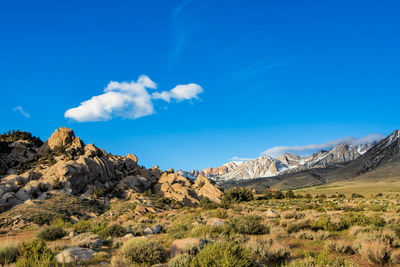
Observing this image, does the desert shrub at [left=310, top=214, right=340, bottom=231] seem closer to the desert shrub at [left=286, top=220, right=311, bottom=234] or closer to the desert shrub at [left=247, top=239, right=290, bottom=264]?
the desert shrub at [left=286, top=220, right=311, bottom=234]

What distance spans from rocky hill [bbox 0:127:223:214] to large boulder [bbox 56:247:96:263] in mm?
40771

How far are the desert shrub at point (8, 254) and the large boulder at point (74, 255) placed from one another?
1.62 meters

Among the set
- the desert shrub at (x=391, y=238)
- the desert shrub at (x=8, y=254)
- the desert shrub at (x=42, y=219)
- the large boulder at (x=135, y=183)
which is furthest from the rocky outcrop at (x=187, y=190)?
the desert shrub at (x=8, y=254)

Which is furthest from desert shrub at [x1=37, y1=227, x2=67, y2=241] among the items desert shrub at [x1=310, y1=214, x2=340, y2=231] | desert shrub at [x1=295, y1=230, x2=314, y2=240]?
desert shrub at [x1=310, y1=214, x2=340, y2=231]

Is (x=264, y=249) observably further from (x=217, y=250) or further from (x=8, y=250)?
(x=8, y=250)

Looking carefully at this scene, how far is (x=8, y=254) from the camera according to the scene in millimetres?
9492

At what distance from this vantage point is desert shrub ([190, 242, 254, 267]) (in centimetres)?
728

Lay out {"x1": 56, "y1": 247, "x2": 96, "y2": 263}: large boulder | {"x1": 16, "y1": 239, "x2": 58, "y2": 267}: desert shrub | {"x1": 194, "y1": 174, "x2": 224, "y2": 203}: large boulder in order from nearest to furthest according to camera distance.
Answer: {"x1": 16, "y1": 239, "x2": 58, "y2": 267}: desert shrub < {"x1": 56, "y1": 247, "x2": 96, "y2": 263}: large boulder < {"x1": 194, "y1": 174, "x2": 224, "y2": 203}: large boulder

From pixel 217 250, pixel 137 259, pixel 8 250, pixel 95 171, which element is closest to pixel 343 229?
pixel 217 250

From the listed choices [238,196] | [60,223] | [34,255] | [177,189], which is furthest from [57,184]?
[34,255]

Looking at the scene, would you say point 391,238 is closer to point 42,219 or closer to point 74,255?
point 74,255

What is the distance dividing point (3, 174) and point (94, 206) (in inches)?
1153

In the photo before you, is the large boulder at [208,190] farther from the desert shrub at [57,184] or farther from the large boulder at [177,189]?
the desert shrub at [57,184]

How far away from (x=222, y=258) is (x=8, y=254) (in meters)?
8.52
